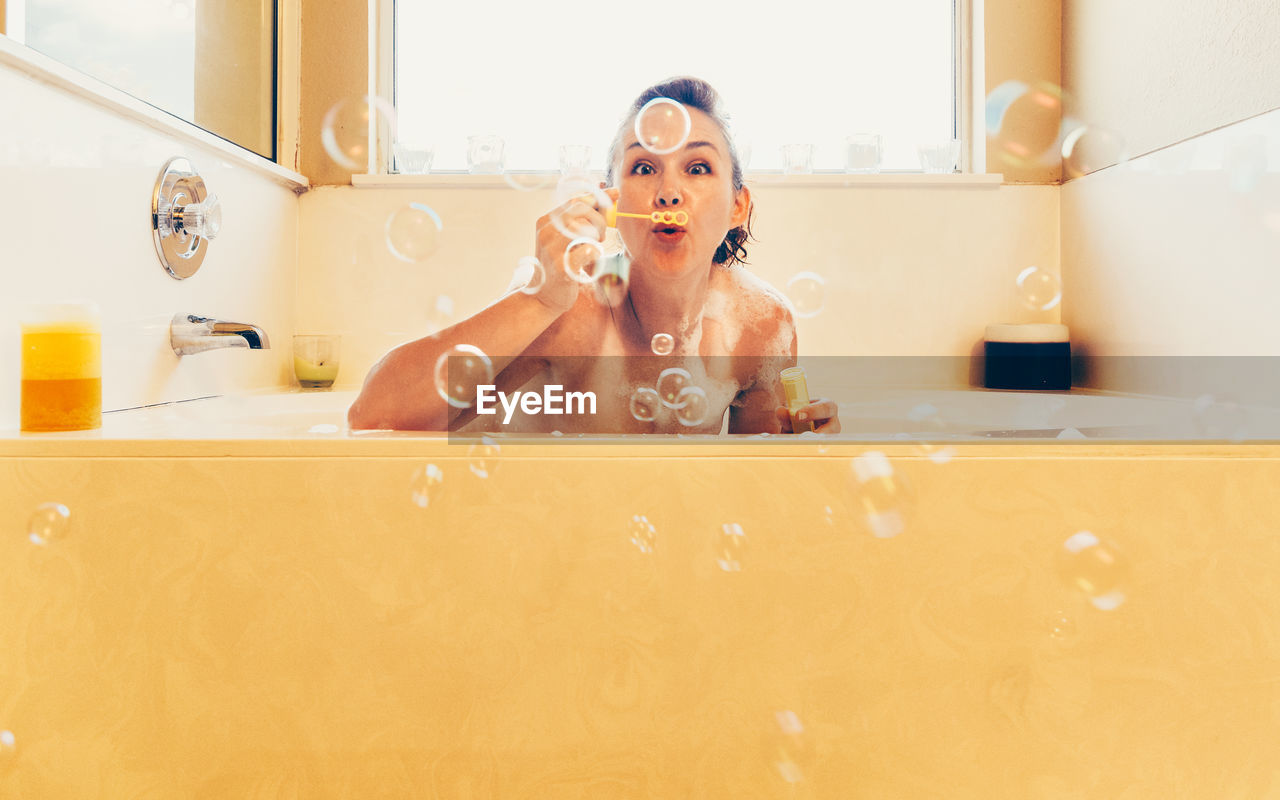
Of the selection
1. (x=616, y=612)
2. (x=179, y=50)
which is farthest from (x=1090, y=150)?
(x=179, y=50)

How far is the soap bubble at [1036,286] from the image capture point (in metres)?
1.77

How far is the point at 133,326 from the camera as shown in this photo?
3.77 feet

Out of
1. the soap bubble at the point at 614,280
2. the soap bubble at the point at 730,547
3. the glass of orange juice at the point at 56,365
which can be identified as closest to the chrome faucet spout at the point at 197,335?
the glass of orange juice at the point at 56,365

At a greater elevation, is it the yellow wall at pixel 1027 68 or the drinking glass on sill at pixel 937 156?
the yellow wall at pixel 1027 68

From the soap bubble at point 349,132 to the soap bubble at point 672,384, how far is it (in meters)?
0.98

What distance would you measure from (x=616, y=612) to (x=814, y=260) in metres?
1.21

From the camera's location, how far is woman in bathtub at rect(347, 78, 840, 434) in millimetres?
932

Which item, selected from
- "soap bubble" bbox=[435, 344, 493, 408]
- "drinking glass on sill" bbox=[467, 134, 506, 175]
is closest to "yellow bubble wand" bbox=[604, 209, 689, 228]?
"soap bubble" bbox=[435, 344, 493, 408]

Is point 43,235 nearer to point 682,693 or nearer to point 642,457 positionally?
point 642,457

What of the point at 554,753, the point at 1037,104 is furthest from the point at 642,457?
the point at 1037,104

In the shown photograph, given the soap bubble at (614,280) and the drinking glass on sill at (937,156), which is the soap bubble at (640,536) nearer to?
the soap bubble at (614,280)

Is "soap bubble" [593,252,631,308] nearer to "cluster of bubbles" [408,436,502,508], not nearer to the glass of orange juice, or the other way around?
"cluster of bubbles" [408,436,502,508]

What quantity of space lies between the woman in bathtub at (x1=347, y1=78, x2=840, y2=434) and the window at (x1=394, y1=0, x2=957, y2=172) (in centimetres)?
62

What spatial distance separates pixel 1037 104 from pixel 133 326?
1805mm
